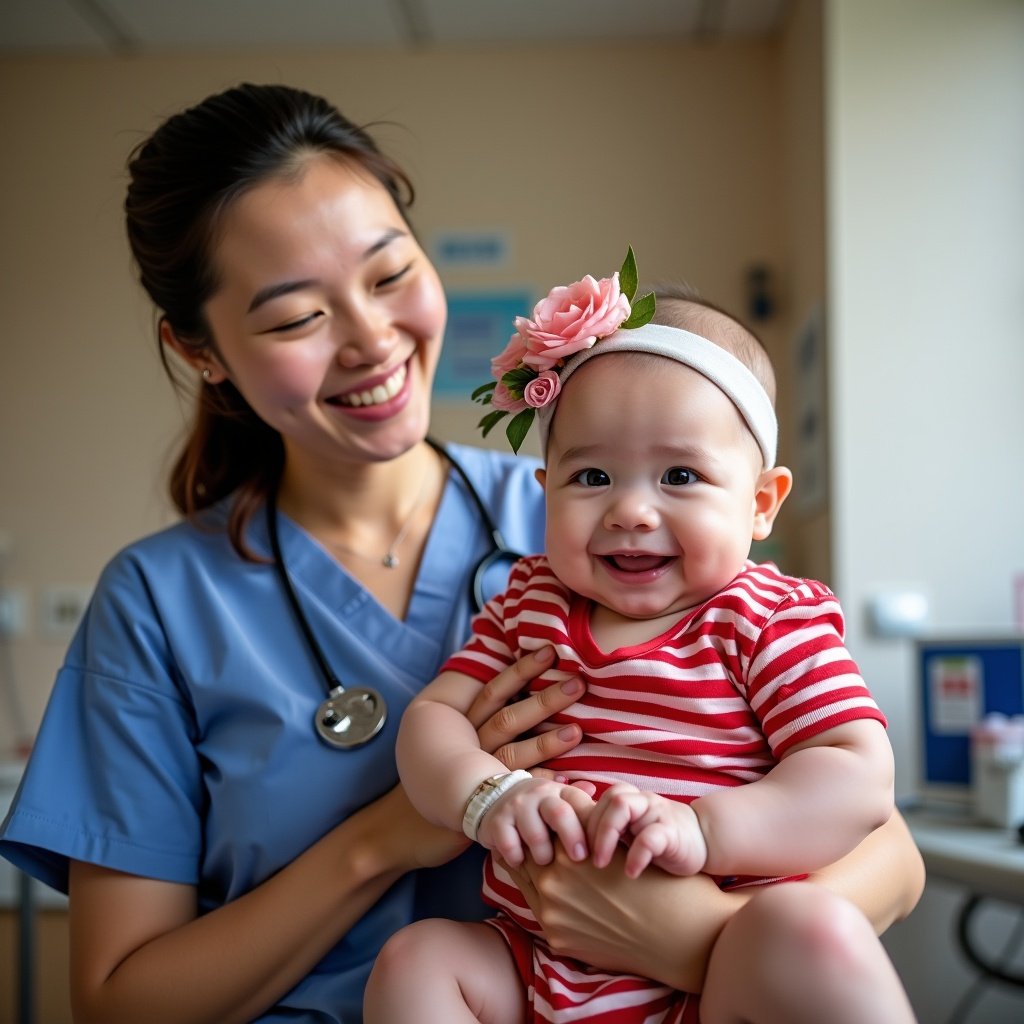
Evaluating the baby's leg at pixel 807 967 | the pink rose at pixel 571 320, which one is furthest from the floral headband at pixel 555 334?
the baby's leg at pixel 807 967

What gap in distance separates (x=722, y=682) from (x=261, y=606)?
636mm

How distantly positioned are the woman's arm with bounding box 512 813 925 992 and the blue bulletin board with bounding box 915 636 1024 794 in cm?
169

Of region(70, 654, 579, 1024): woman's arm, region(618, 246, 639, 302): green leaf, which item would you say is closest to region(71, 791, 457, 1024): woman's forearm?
region(70, 654, 579, 1024): woman's arm

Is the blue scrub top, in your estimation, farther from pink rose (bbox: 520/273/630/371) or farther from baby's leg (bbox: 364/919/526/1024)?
pink rose (bbox: 520/273/630/371)

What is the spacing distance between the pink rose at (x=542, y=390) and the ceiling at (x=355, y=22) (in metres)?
2.60

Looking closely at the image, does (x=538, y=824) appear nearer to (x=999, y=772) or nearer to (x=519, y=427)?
(x=519, y=427)

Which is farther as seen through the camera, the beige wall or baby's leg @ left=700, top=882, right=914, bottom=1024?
the beige wall

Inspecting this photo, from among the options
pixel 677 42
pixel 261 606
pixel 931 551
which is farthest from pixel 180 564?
pixel 677 42

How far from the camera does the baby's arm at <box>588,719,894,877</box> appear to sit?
0.89m

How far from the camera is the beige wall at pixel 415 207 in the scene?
3514 millimetres

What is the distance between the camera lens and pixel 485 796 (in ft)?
3.19

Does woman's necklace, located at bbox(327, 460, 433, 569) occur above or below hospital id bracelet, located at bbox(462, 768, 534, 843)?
above

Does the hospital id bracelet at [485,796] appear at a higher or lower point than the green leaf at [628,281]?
lower

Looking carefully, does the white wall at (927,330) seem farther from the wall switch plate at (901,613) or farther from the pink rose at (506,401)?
the pink rose at (506,401)
